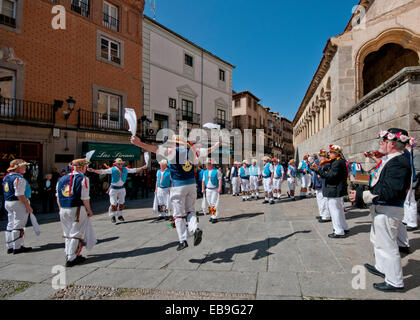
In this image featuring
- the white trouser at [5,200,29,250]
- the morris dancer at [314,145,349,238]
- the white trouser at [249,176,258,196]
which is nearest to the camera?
the white trouser at [5,200,29,250]

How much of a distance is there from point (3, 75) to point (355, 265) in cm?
1639

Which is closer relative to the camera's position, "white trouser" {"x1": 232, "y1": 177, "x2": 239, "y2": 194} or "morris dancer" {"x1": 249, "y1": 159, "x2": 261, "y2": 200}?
"morris dancer" {"x1": 249, "y1": 159, "x2": 261, "y2": 200}

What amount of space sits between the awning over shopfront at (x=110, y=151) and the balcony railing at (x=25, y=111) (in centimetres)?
240

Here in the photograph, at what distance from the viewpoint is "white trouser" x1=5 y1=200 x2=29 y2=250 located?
462 cm

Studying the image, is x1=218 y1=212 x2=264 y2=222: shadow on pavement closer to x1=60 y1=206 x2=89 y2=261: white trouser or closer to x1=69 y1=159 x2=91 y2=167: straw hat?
x1=60 y1=206 x2=89 y2=261: white trouser

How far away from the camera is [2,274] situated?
3.61m

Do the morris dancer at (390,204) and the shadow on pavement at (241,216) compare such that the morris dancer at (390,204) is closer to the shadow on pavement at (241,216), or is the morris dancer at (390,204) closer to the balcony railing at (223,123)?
the shadow on pavement at (241,216)

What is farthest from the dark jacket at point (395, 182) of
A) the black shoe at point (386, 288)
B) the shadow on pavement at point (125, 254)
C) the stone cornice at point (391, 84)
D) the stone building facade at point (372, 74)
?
the stone cornice at point (391, 84)

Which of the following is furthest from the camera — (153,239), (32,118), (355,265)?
(32,118)

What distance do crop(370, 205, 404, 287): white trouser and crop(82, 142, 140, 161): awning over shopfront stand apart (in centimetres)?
1469

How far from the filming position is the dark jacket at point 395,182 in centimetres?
268

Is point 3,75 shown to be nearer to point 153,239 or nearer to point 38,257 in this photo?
point 38,257

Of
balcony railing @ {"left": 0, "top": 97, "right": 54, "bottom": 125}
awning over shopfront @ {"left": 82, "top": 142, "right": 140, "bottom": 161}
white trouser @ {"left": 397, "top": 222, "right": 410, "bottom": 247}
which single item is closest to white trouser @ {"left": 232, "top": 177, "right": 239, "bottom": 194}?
awning over shopfront @ {"left": 82, "top": 142, "right": 140, "bottom": 161}
